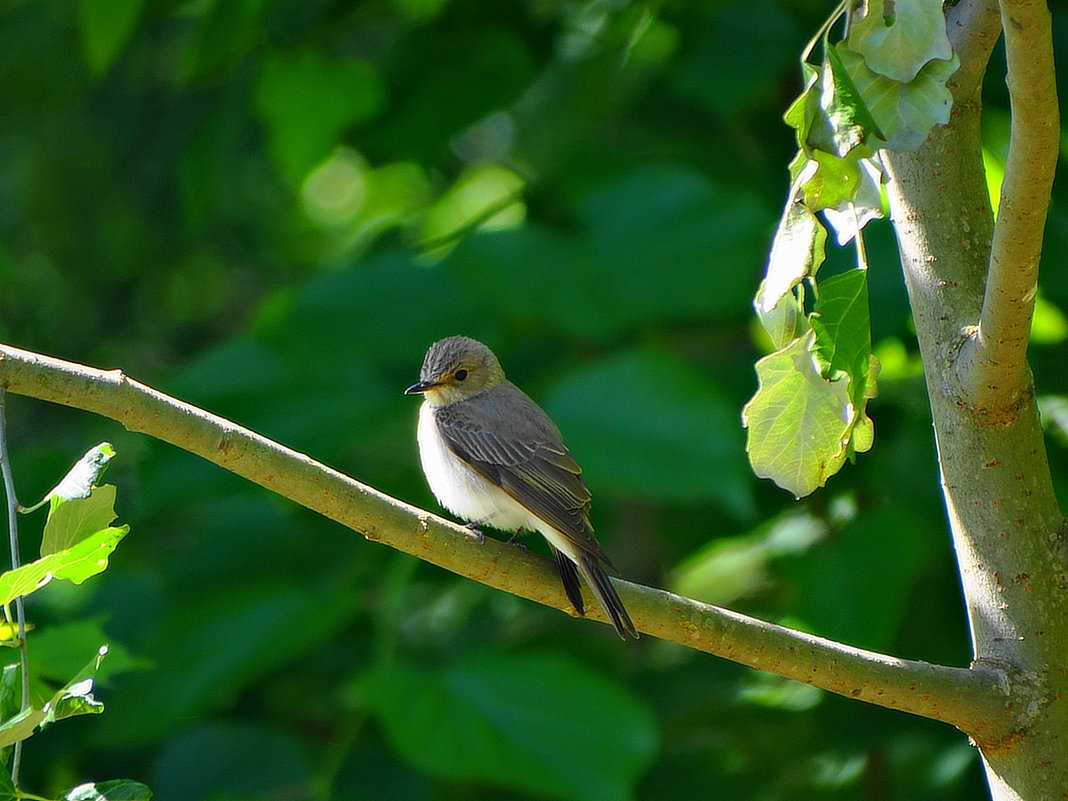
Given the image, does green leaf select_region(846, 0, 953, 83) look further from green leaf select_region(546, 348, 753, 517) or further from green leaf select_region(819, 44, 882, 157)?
green leaf select_region(546, 348, 753, 517)

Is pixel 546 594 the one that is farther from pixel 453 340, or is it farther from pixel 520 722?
pixel 453 340

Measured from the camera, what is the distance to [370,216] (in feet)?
26.7

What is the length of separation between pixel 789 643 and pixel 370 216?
6.38 metres

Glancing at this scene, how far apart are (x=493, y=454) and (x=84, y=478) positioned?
223cm

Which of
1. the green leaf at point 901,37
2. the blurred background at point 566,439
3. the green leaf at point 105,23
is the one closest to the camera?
the green leaf at point 901,37

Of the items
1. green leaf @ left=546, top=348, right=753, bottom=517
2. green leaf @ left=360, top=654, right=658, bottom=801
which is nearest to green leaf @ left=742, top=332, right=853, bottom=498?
green leaf @ left=546, top=348, right=753, bottom=517

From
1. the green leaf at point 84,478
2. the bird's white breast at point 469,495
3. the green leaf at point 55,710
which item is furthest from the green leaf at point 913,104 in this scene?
the bird's white breast at point 469,495

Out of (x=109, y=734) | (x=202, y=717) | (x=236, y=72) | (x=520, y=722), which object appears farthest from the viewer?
(x=236, y=72)

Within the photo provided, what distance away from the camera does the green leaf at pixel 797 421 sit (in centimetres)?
206

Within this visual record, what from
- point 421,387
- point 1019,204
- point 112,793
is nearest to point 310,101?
point 421,387

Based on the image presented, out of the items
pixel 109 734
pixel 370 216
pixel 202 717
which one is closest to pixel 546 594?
pixel 109 734

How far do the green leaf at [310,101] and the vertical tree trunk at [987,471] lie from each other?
317cm

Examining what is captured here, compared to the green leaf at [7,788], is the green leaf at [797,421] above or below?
below

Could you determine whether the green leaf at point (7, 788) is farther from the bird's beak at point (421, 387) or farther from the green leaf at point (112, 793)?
the bird's beak at point (421, 387)
